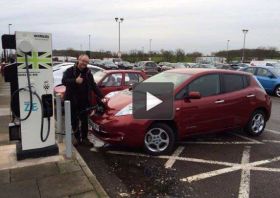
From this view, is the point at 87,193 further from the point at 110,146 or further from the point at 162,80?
the point at 162,80

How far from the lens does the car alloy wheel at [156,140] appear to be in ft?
19.2

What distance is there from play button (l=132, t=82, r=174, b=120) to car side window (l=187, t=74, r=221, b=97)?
447mm

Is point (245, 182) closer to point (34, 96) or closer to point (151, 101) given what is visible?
point (151, 101)

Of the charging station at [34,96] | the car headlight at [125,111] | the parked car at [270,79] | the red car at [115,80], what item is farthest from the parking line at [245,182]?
the parked car at [270,79]

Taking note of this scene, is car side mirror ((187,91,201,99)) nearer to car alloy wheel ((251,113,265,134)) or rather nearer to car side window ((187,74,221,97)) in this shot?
car side window ((187,74,221,97))

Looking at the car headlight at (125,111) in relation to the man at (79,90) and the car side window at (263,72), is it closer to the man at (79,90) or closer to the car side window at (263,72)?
the man at (79,90)

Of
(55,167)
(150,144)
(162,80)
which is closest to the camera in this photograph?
(55,167)

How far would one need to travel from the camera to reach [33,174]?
477 cm

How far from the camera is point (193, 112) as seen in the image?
20.2 feet

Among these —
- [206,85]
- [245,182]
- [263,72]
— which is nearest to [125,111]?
[206,85]

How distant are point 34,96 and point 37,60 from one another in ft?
1.88

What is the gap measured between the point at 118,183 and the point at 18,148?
187 cm

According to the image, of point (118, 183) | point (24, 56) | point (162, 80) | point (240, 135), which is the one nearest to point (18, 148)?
point (24, 56)

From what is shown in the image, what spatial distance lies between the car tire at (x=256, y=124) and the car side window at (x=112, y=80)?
387 cm
